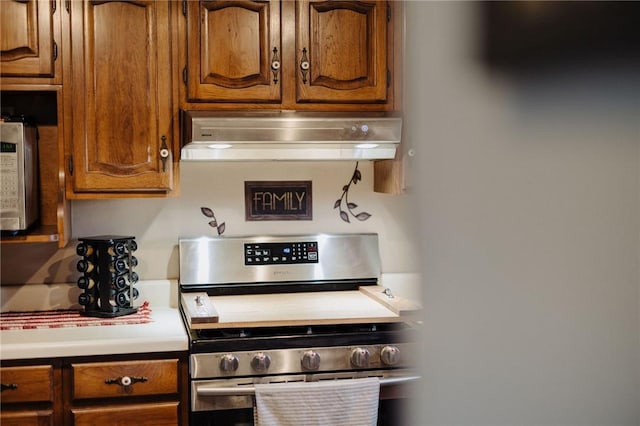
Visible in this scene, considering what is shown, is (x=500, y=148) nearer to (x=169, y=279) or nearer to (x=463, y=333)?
(x=463, y=333)

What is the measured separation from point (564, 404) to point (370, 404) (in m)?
2.11

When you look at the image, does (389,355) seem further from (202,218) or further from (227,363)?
(202,218)

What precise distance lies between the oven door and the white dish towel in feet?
0.15

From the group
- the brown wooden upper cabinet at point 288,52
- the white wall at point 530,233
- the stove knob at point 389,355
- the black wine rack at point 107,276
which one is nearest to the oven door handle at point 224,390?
the stove knob at point 389,355

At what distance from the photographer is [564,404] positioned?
0.12 meters

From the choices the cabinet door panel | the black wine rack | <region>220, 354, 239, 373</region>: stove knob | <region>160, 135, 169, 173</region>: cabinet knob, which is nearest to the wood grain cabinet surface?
the black wine rack

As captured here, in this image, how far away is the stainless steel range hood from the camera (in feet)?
7.57

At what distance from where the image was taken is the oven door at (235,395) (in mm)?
2145

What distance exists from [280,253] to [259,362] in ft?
2.19

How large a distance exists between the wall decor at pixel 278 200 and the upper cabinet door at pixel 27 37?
86 centimetres

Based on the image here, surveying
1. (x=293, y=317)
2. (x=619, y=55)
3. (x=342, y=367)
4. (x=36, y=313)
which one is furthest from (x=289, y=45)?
(x=619, y=55)

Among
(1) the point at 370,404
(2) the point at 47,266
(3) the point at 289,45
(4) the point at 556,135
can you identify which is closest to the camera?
(4) the point at 556,135

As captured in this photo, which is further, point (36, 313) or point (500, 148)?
point (36, 313)

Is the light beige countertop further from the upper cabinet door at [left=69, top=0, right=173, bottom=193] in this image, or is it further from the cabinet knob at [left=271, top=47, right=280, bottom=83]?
the cabinet knob at [left=271, top=47, right=280, bottom=83]
